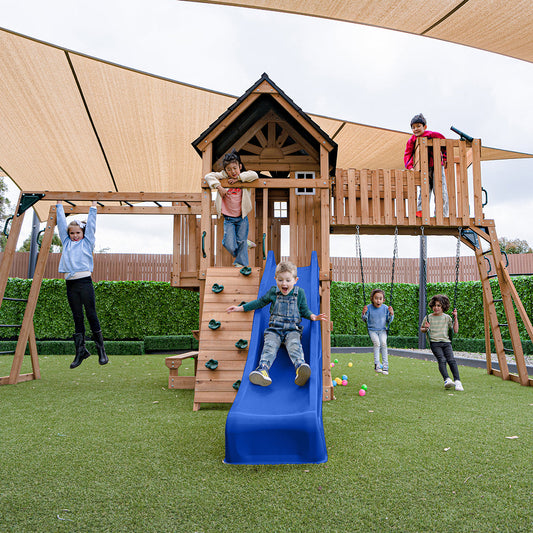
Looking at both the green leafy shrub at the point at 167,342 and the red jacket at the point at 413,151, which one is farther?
the green leafy shrub at the point at 167,342

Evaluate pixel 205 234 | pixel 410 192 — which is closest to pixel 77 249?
pixel 205 234

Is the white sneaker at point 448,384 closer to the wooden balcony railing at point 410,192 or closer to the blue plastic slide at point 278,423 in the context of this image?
the wooden balcony railing at point 410,192

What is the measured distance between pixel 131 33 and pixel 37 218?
8328 mm

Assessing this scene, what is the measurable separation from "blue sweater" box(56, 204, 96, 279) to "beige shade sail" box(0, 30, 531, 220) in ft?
14.4

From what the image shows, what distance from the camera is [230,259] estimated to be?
7.24 m

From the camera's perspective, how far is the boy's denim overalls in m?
4.05

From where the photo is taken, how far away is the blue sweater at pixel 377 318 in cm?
750

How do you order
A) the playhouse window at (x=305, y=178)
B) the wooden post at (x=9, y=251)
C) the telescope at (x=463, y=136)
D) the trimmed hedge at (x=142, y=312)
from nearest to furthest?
the wooden post at (x=9, y=251) < the playhouse window at (x=305, y=178) < the telescope at (x=463, y=136) < the trimmed hedge at (x=142, y=312)

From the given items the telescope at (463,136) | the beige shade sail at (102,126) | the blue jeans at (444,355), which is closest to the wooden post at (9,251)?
the beige shade sail at (102,126)

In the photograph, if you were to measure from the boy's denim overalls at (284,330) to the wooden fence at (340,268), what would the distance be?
1160 cm

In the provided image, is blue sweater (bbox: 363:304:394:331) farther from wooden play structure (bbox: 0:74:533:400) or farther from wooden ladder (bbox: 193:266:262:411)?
wooden ladder (bbox: 193:266:262:411)

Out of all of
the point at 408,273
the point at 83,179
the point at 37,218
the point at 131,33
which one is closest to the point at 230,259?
the point at 131,33

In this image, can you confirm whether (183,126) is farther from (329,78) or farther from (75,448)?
(75,448)

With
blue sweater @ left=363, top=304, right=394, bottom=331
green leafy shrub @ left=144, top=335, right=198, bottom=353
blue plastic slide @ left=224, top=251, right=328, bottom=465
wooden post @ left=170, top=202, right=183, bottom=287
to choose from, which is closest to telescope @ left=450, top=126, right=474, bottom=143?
blue sweater @ left=363, top=304, right=394, bottom=331
